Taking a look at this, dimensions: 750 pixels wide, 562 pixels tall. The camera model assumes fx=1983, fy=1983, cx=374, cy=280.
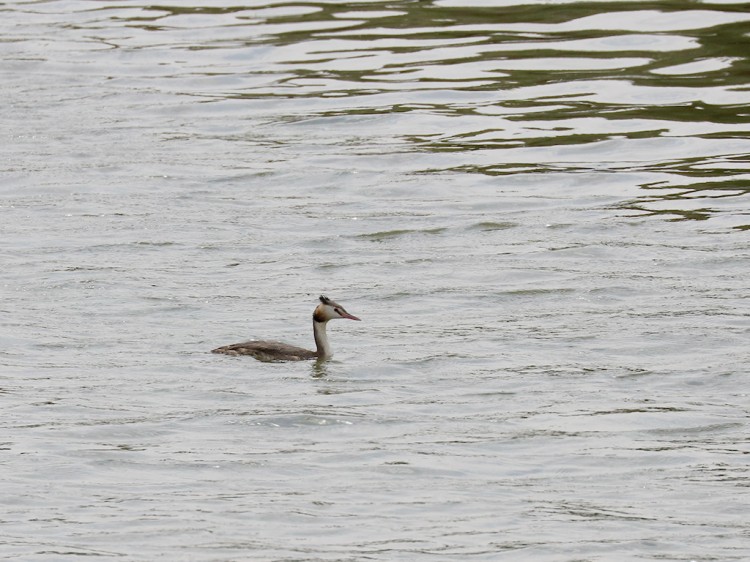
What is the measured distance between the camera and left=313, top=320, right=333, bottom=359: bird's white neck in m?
16.2

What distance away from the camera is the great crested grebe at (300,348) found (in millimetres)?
15938

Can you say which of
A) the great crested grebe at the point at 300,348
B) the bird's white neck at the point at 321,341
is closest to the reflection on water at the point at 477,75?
the great crested grebe at the point at 300,348

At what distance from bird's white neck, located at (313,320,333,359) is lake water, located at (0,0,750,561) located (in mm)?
154

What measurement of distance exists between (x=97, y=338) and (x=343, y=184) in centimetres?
693

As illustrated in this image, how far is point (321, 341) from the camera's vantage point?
16250 millimetres

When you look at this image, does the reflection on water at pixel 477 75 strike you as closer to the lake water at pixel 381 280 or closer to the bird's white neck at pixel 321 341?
the lake water at pixel 381 280

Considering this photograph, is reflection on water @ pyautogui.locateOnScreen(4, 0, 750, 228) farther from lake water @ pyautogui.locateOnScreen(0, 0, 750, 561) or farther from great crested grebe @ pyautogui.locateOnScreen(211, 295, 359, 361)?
great crested grebe @ pyautogui.locateOnScreen(211, 295, 359, 361)

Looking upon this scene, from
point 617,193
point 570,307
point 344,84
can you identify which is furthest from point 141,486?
point 344,84

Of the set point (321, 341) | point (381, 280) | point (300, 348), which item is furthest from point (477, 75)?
point (321, 341)

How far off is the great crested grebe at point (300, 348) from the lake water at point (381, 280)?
12 cm

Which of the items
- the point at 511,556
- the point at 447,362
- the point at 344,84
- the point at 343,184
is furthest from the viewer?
the point at 344,84

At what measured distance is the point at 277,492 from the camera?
1259 cm

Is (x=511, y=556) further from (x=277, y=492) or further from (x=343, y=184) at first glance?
(x=343, y=184)

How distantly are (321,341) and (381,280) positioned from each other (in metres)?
2.72
